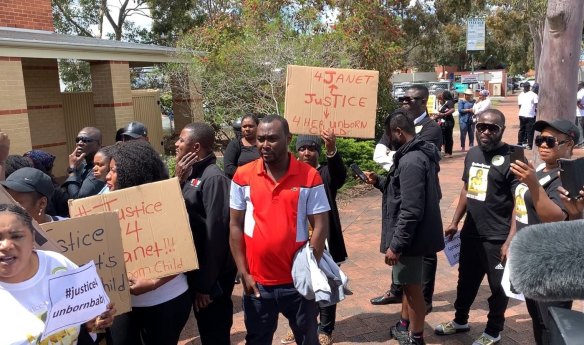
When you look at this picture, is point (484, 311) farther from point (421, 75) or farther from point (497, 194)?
point (421, 75)

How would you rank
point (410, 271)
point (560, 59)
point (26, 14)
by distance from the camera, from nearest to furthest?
point (410, 271), point (560, 59), point (26, 14)

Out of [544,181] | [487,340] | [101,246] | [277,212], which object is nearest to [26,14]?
[101,246]

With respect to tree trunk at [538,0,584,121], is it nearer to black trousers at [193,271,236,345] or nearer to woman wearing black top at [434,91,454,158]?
black trousers at [193,271,236,345]

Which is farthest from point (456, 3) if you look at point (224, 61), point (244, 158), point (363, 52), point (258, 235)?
point (258, 235)

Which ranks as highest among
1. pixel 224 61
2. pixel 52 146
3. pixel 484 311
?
pixel 224 61

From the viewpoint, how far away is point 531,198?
3.10 m

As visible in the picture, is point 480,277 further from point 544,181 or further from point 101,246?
point 101,246

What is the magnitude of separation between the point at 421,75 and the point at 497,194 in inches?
1675

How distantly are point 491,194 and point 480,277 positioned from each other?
740 mm

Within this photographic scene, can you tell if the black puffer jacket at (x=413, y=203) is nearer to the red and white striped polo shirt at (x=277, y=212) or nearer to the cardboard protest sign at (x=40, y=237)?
the red and white striped polo shirt at (x=277, y=212)

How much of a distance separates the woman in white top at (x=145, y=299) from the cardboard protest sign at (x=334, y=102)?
4.68 feet

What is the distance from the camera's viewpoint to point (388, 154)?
450 cm

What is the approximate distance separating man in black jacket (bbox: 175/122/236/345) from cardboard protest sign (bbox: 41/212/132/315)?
0.54m

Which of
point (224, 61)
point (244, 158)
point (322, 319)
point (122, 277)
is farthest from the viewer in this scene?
point (224, 61)
